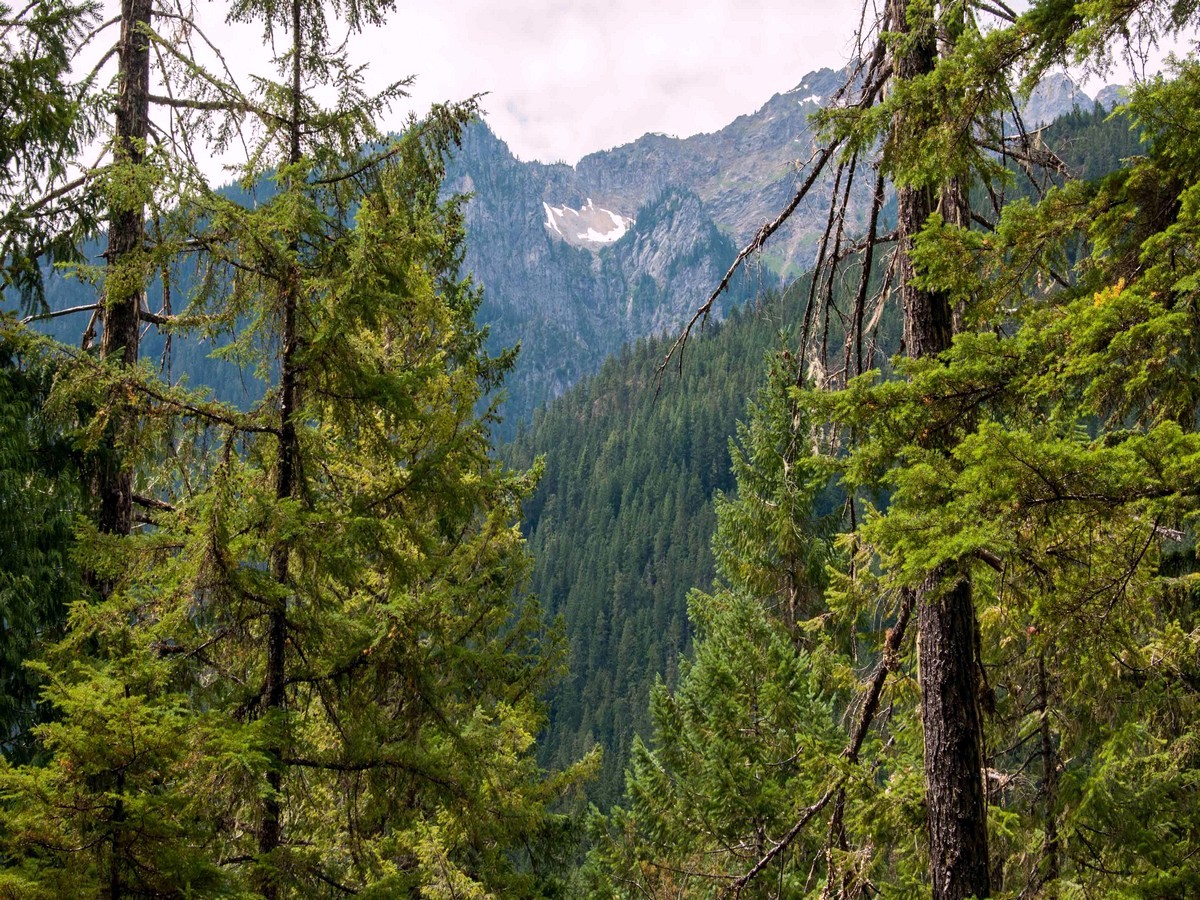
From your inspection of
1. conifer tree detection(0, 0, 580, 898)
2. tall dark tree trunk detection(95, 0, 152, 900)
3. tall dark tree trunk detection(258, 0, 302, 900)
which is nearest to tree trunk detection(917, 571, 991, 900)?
conifer tree detection(0, 0, 580, 898)

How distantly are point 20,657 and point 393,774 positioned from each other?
2.52 metres

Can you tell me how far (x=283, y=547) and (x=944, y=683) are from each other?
12.7ft

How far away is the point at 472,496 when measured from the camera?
6.53 metres

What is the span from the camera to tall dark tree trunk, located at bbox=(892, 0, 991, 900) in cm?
377

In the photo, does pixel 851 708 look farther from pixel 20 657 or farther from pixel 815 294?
pixel 20 657

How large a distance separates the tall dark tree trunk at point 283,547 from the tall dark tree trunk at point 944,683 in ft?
11.9

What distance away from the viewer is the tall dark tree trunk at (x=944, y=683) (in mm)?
3770

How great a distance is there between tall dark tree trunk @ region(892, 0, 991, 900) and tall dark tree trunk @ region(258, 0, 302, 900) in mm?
3619

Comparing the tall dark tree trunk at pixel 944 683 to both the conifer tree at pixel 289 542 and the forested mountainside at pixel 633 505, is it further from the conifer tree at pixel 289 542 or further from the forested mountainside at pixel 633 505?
the forested mountainside at pixel 633 505

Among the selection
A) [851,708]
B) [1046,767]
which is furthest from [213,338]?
[1046,767]

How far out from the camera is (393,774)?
5770mm

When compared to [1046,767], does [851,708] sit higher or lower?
higher

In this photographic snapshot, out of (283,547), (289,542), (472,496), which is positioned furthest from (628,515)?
(289,542)

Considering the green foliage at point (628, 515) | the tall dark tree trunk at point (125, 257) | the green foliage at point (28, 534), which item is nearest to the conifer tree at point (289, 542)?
the tall dark tree trunk at point (125, 257)
